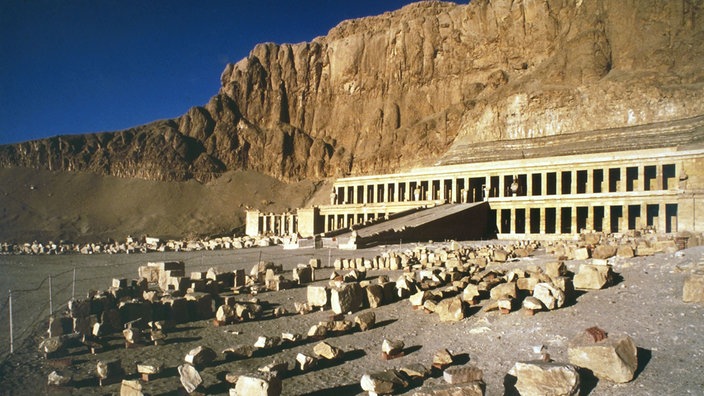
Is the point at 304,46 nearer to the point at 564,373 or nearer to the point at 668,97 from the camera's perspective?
the point at 668,97

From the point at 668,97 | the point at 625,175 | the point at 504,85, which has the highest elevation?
the point at 504,85

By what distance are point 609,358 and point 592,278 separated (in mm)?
4802

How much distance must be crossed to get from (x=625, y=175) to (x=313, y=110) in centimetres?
6659

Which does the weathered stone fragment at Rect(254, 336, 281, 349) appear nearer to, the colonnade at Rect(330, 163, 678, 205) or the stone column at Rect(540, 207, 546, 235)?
the stone column at Rect(540, 207, 546, 235)

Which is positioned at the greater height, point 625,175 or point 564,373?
point 625,175

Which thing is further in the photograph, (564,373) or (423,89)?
(423,89)

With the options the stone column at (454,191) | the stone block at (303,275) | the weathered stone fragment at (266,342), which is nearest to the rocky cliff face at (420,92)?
the stone column at (454,191)

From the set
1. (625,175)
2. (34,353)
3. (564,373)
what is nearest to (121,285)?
(34,353)

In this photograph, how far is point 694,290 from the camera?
9.13 metres

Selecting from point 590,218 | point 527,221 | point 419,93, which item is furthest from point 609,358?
point 419,93

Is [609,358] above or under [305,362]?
above

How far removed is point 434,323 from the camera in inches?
417

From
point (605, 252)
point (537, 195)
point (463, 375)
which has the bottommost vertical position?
point (463, 375)

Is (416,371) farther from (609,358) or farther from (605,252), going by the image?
(605,252)
